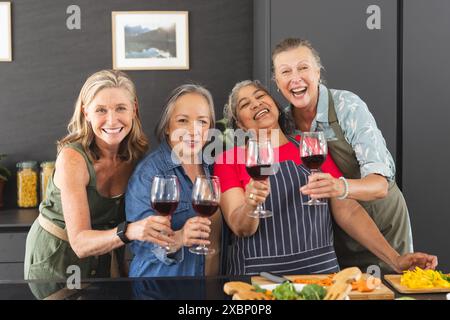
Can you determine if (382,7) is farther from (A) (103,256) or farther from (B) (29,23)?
(B) (29,23)

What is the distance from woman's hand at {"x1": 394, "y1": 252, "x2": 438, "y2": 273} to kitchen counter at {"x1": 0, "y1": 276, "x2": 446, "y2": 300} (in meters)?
0.37

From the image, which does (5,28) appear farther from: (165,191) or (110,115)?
(165,191)

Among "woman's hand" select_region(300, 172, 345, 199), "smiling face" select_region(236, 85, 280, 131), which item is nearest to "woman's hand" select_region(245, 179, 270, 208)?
"woman's hand" select_region(300, 172, 345, 199)

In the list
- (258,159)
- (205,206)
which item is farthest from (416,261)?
(205,206)

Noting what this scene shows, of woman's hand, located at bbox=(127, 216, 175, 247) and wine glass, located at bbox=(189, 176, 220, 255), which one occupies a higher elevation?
wine glass, located at bbox=(189, 176, 220, 255)

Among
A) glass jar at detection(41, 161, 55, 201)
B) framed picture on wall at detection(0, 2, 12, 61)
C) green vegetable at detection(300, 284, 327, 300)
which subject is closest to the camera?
green vegetable at detection(300, 284, 327, 300)

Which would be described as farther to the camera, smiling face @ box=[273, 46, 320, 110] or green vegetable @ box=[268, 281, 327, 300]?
smiling face @ box=[273, 46, 320, 110]

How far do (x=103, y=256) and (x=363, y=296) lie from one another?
3.87 feet

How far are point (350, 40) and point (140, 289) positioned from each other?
1804mm

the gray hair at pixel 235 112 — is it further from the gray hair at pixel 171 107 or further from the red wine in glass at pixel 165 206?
the red wine in glass at pixel 165 206

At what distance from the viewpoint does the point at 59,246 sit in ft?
7.86

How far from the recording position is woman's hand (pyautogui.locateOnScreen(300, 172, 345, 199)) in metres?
2.05

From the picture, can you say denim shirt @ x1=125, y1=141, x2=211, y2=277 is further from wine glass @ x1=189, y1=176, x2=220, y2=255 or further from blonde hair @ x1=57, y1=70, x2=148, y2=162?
wine glass @ x1=189, y1=176, x2=220, y2=255
